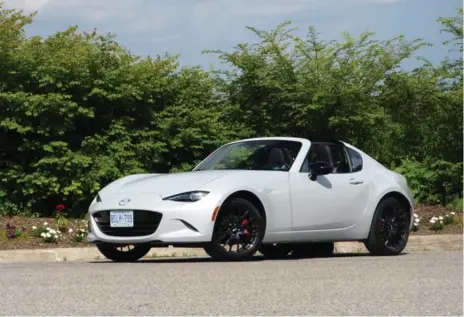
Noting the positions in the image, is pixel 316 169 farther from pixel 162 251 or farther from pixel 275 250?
pixel 162 251

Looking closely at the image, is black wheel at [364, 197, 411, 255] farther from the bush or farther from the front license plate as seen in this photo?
the bush

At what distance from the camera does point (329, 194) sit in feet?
40.2

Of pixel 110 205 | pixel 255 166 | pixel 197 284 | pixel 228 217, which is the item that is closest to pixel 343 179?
pixel 255 166

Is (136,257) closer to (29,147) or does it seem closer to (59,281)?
(59,281)

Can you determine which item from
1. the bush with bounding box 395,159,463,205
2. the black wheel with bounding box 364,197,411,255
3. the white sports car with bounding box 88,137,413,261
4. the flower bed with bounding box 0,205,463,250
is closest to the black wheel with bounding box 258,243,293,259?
the white sports car with bounding box 88,137,413,261

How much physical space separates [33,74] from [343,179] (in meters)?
6.32

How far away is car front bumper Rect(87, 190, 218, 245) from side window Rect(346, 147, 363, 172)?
246cm

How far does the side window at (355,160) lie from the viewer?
12812mm

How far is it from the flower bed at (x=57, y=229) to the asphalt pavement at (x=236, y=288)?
12.5 ft

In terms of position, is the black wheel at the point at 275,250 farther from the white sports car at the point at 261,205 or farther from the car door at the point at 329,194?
the car door at the point at 329,194

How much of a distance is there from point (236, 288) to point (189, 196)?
2848 millimetres

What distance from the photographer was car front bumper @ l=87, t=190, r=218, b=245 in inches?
430

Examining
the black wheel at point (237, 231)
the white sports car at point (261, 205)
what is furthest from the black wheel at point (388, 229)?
the black wheel at point (237, 231)

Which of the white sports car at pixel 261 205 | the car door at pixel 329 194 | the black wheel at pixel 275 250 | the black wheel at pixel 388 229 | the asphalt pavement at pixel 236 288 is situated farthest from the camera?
the black wheel at pixel 275 250
